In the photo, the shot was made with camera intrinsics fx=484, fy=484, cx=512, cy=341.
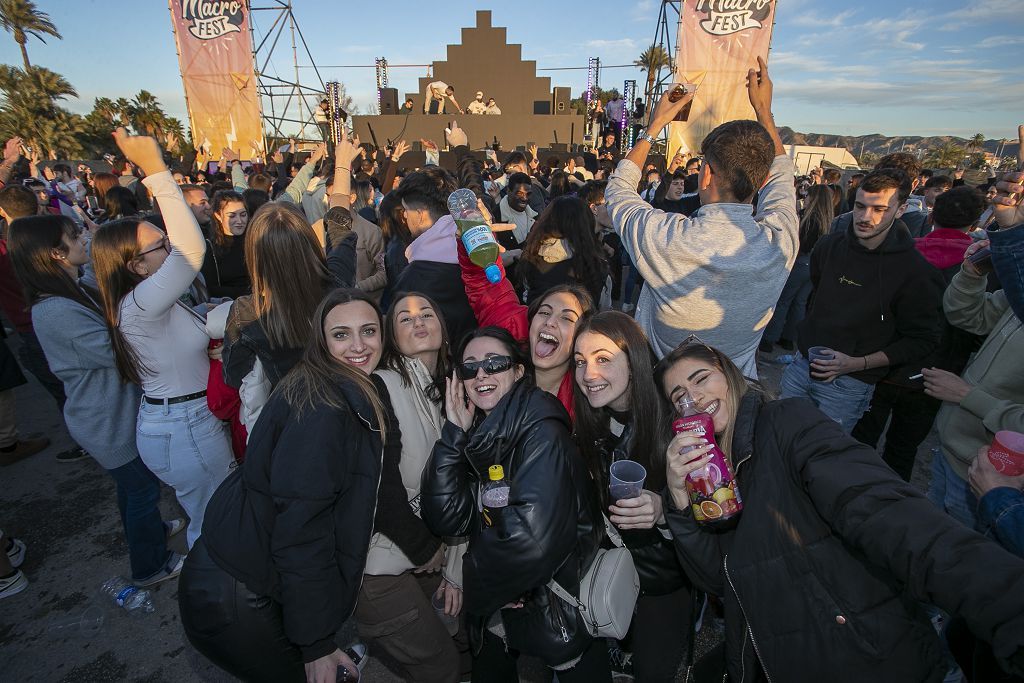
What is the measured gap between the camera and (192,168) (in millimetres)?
14594

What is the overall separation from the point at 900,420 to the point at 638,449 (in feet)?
8.41

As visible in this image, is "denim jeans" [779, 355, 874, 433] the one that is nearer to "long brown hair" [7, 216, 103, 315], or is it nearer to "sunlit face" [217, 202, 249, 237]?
"long brown hair" [7, 216, 103, 315]

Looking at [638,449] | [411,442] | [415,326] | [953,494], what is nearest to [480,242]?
[415,326]

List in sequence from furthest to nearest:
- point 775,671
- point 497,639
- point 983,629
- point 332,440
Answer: point 497,639, point 332,440, point 775,671, point 983,629

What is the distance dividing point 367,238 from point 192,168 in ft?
43.0

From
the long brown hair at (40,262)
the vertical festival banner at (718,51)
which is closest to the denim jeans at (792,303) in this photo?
the long brown hair at (40,262)

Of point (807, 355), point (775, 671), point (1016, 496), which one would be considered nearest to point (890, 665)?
point (775, 671)

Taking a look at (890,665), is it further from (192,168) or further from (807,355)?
(192,168)

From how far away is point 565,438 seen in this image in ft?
6.06

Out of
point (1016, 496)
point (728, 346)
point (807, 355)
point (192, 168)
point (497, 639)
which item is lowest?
point (497, 639)

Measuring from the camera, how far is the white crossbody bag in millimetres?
1831

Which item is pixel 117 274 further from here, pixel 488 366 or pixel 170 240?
pixel 488 366

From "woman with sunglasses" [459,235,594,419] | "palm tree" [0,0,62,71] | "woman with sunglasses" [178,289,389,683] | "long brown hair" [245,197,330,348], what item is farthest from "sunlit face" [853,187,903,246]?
"palm tree" [0,0,62,71]

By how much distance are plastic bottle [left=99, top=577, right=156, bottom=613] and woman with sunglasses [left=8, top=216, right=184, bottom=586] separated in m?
0.31
